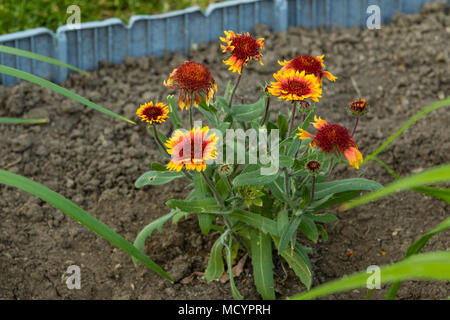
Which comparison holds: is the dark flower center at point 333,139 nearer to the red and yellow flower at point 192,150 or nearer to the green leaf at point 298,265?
the red and yellow flower at point 192,150

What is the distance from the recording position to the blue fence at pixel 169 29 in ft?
9.84

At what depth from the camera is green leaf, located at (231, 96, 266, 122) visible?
201 cm

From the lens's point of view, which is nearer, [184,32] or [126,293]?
[126,293]

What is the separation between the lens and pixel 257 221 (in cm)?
196

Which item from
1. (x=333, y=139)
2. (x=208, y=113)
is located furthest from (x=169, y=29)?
(x=333, y=139)

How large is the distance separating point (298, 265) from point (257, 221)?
0.20 meters

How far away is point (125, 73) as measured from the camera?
10.3 feet

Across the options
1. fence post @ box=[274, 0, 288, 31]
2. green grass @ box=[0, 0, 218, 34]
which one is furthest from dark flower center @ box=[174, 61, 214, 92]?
green grass @ box=[0, 0, 218, 34]

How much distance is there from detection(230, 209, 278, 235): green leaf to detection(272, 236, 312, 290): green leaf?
9 centimetres

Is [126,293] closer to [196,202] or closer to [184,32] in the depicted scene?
[196,202]

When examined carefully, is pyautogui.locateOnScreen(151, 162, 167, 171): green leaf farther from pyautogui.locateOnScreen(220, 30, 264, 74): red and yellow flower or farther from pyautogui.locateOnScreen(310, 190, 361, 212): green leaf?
pyautogui.locateOnScreen(310, 190, 361, 212): green leaf

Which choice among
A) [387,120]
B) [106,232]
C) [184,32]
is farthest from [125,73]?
[106,232]

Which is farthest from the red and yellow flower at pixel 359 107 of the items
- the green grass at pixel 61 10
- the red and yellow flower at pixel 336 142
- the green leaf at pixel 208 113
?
the green grass at pixel 61 10
